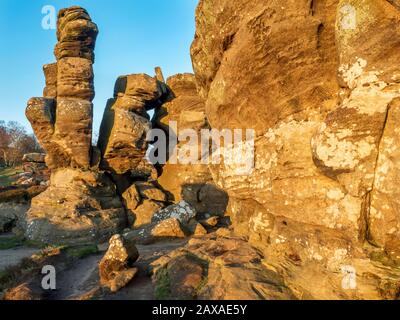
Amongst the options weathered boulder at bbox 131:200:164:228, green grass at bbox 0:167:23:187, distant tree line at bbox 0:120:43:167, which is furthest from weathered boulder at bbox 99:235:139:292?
distant tree line at bbox 0:120:43:167

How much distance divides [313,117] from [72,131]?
17.0 metres

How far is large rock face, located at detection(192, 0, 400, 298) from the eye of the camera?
4633mm

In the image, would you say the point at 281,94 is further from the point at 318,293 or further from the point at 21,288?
the point at 21,288

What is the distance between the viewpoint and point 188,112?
913 inches

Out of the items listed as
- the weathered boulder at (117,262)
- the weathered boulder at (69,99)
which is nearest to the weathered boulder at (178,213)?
the weathered boulder at (69,99)

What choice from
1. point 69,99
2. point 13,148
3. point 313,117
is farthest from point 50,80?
point 13,148

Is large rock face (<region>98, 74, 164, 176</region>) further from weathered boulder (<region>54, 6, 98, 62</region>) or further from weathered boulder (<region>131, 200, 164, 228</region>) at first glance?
weathered boulder (<region>54, 6, 98, 62</region>)

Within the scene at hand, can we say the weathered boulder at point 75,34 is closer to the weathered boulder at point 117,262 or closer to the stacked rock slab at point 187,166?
the stacked rock slab at point 187,166

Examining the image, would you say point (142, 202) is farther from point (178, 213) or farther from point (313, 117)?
point (313, 117)

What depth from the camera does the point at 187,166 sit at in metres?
22.6

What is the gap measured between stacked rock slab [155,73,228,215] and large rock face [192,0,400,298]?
445 inches

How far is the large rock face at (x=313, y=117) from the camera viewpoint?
15.2 ft
